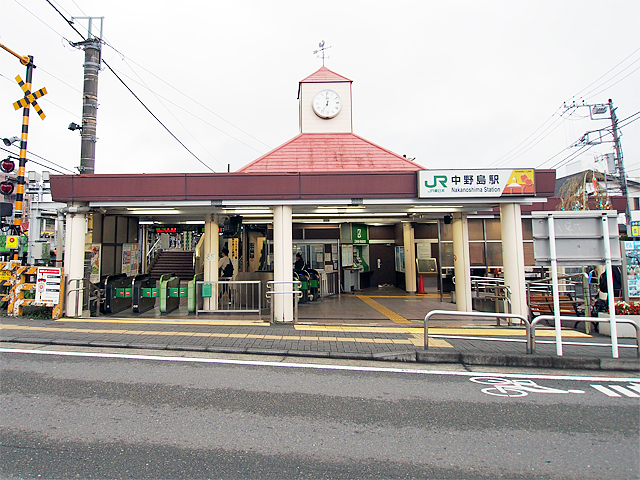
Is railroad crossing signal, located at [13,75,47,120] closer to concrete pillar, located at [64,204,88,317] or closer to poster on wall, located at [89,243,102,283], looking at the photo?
concrete pillar, located at [64,204,88,317]

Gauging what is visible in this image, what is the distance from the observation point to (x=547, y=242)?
6426 mm

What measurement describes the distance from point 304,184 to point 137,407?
6421 mm

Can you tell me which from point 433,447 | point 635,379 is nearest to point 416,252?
point 635,379

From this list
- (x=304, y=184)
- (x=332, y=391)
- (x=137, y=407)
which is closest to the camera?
(x=137, y=407)

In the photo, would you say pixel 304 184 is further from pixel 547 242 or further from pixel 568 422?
pixel 568 422

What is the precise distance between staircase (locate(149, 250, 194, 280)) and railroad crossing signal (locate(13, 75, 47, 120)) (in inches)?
412

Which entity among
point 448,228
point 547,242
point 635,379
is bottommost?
point 635,379

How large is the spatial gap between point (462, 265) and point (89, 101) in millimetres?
15966

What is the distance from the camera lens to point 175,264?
68.0ft

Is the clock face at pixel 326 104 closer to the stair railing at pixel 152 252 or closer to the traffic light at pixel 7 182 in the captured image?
the traffic light at pixel 7 182

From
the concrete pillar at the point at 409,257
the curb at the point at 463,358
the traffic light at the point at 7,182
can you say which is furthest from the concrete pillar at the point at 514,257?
the traffic light at the point at 7,182

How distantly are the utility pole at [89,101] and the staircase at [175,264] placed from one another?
22.9ft

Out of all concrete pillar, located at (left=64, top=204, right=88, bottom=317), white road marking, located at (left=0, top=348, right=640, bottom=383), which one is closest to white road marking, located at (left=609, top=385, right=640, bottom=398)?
white road marking, located at (left=0, top=348, right=640, bottom=383)

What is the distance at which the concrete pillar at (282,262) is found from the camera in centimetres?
920
